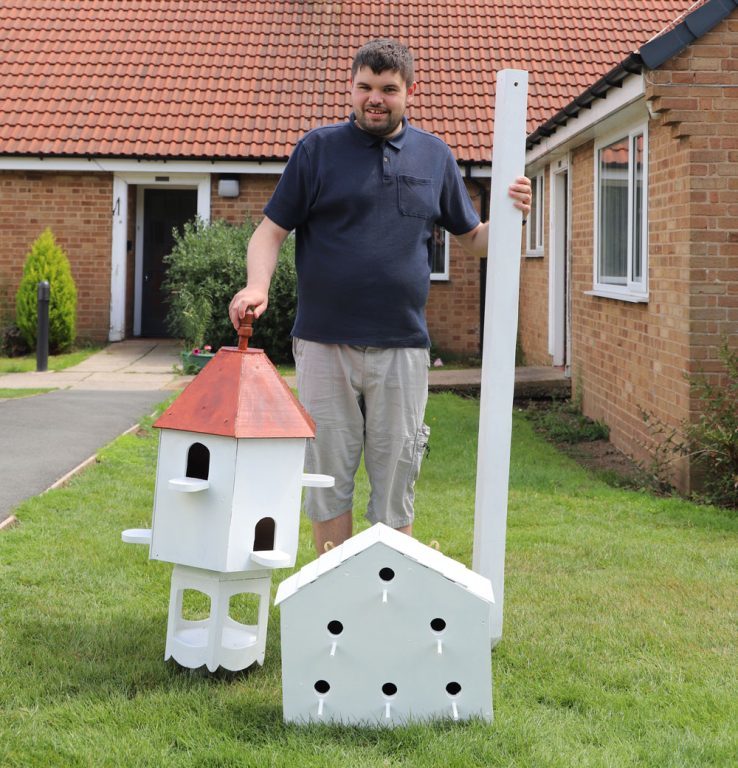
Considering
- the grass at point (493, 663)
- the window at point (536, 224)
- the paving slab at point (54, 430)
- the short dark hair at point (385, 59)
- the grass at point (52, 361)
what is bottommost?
the grass at point (493, 663)

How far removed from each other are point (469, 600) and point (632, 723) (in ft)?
2.05

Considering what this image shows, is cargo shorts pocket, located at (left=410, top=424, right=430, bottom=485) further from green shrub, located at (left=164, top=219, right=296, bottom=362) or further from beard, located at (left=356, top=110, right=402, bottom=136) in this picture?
green shrub, located at (left=164, top=219, right=296, bottom=362)

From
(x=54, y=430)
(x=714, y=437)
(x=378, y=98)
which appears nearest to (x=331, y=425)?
(x=378, y=98)

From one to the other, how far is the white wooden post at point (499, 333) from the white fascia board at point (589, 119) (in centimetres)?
365

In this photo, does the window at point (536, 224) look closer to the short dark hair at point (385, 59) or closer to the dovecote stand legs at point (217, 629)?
the short dark hair at point (385, 59)

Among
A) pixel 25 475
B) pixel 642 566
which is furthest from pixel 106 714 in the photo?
pixel 25 475

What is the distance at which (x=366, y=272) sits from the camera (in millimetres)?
3787

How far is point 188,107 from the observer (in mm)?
16531

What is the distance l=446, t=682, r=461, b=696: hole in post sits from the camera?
3.32 m

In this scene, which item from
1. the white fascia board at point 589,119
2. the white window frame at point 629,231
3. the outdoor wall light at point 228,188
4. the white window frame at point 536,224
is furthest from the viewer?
the outdoor wall light at point 228,188

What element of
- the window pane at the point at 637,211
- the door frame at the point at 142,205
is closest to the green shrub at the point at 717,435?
the window pane at the point at 637,211

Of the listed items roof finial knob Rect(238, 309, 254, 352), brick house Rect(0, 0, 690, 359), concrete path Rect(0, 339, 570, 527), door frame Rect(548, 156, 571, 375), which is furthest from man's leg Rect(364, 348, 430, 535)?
brick house Rect(0, 0, 690, 359)

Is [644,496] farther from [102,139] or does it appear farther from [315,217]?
[102,139]

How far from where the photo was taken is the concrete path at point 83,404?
7266 millimetres
